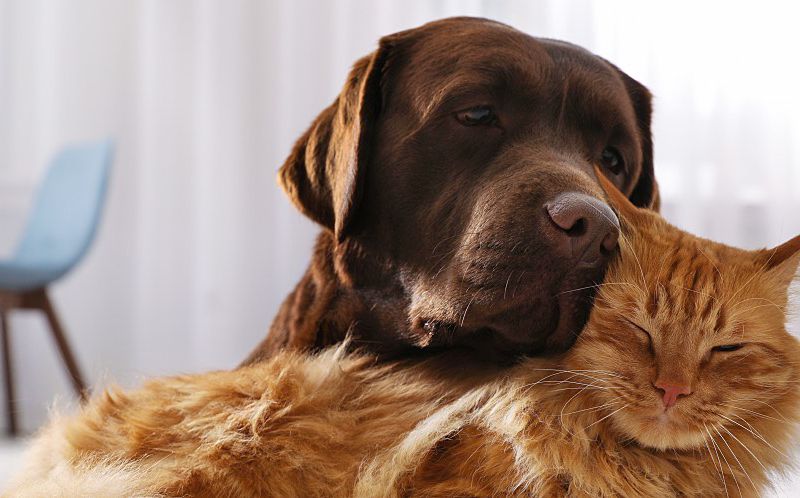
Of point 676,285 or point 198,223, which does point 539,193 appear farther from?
point 198,223

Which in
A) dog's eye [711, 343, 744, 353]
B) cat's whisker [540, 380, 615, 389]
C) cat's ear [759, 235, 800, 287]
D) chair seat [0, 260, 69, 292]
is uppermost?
cat's ear [759, 235, 800, 287]

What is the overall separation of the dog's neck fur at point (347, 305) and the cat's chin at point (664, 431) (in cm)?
Result: 36

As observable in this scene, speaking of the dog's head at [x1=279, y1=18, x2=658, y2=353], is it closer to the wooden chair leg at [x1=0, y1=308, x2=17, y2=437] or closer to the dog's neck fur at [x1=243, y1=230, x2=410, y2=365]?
the dog's neck fur at [x1=243, y1=230, x2=410, y2=365]

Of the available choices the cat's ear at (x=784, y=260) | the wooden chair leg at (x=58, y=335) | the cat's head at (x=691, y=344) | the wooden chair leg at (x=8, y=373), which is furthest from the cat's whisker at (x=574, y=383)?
the wooden chair leg at (x=8, y=373)

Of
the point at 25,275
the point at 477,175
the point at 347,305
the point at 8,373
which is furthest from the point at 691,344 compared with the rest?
the point at 8,373

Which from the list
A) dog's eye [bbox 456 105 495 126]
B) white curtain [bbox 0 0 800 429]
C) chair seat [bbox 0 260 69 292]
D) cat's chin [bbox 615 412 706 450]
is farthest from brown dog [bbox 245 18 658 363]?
white curtain [bbox 0 0 800 429]

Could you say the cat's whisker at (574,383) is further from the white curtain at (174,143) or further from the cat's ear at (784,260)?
the white curtain at (174,143)

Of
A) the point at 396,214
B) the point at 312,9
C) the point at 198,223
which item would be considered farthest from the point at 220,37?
the point at 396,214

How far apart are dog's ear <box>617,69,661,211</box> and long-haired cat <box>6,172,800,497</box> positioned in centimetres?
43

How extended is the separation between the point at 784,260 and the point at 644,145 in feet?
1.80

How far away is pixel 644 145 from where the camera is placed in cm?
145

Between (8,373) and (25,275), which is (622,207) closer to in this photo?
(25,275)

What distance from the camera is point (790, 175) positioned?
385cm

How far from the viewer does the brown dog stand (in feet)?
3.28
